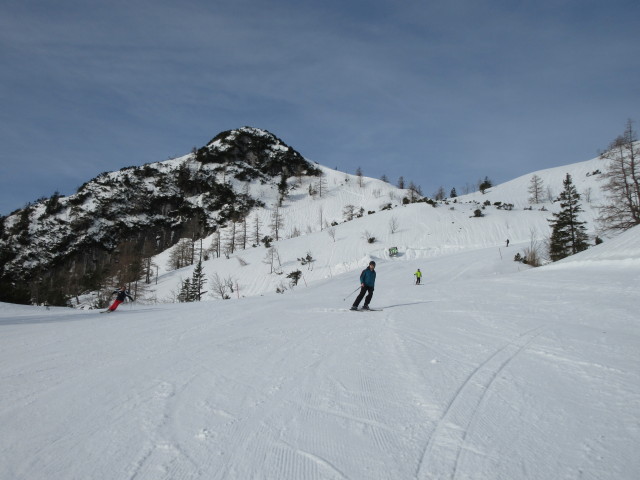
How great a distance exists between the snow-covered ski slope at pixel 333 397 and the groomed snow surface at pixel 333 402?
0.02 m

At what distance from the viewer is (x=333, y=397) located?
3.41m

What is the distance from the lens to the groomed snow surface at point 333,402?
7.47 ft

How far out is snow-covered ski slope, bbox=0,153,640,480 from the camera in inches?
90.0

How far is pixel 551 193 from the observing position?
239 ft

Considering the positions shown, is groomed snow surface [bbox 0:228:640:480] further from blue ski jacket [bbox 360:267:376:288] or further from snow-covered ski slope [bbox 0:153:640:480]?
blue ski jacket [bbox 360:267:376:288]

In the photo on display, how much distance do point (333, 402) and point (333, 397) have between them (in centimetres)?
12

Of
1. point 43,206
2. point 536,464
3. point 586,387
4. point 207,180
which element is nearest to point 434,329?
point 586,387

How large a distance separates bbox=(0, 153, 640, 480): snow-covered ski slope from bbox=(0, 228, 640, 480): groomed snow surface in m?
0.02

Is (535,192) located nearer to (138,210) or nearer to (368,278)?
(368,278)

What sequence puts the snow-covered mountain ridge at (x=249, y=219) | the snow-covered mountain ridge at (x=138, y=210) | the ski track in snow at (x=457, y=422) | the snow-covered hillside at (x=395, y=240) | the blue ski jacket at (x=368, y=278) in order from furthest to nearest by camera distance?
the snow-covered mountain ridge at (x=138, y=210) → the snow-covered mountain ridge at (x=249, y=219) → the snow-covered hillside at (x=395, y=240) → the blue ski jacket at (x=368, y=278) → the ski track in snow at (x=457, y=422)

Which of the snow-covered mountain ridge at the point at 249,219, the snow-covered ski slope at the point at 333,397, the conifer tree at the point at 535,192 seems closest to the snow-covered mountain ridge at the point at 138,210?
the snow-covered mountain ridge at the point at 249,219

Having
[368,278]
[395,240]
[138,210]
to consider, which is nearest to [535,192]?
[395,240]

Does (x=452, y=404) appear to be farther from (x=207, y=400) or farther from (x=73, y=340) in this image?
(x=73, y=340)

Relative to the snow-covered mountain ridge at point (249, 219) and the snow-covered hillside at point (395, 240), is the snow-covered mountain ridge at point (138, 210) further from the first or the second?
the snow-covered hillside at point (395, 240)
